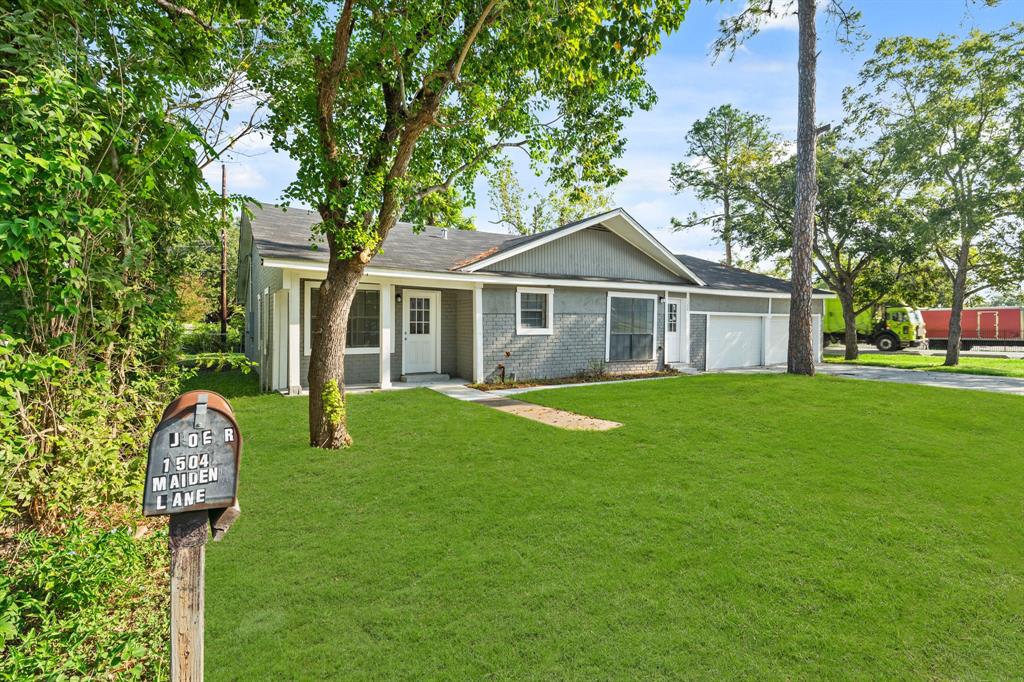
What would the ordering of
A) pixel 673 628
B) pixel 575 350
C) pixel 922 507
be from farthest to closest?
pixel 575 350, pixel 922 507, pixel 673 628

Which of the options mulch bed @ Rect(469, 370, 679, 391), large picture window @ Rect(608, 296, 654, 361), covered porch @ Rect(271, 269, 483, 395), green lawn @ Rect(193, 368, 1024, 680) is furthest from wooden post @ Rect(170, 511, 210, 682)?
large picture window @ Rect(608, 296, 654, 361)

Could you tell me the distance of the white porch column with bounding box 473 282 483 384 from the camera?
12.1m

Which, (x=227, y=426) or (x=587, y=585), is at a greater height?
(x=227, y=426)

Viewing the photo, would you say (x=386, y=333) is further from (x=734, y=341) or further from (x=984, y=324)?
(x=984, y=324)

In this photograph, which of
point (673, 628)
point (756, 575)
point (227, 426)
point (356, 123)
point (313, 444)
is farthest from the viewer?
point (356, 123)

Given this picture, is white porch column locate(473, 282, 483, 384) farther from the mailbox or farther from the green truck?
the green truck

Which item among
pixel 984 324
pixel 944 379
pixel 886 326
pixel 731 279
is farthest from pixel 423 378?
pixel 984 324

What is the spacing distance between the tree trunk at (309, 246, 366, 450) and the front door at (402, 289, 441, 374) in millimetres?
5871

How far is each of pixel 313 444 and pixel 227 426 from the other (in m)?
4.63

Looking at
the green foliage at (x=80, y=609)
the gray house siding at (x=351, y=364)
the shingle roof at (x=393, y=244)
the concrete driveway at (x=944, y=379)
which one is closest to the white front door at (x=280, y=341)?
the gray house siding at (x=351, y=364)

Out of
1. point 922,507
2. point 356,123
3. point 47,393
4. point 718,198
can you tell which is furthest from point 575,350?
point 718,198

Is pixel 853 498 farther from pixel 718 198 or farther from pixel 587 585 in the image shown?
pixel 718 198

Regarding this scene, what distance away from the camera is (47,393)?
307 centimetres

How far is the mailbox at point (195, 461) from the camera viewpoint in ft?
6.46
